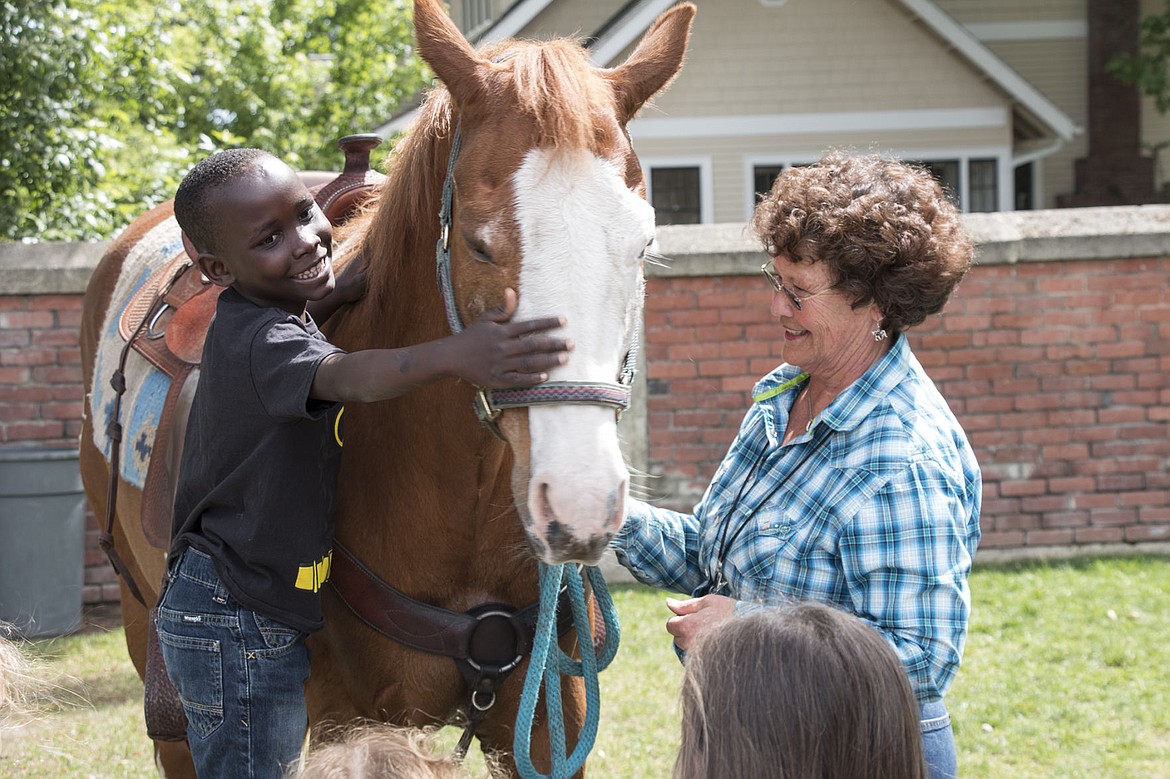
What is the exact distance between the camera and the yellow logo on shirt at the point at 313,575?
1.96 meters

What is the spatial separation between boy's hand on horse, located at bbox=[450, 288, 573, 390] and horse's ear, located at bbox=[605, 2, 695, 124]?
558 millimetres

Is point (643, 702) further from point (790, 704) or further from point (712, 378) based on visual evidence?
point (790, 704)

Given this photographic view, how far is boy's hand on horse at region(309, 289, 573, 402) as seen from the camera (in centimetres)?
163

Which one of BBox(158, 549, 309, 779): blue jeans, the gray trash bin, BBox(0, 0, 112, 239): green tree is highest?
BBox(0, 0, 112, 239): green tree

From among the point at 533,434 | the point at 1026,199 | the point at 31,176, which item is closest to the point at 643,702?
the point at 533,434

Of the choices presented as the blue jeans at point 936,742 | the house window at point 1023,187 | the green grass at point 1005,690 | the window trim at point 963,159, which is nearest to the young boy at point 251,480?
the blue jeans at point 936,742

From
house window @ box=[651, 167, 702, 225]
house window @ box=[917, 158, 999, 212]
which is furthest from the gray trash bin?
house window @ box=[917, 158, 999, 212]

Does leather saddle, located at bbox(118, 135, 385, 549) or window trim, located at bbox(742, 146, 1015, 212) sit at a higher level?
window trim, located at bbox(742, 146, 1015, 212)

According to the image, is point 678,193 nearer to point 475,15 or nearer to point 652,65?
point 475,15

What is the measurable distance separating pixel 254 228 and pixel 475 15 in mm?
14953

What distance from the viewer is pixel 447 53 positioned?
1.89 meters

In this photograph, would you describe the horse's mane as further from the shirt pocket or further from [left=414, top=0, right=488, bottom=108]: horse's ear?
the shirt pocket

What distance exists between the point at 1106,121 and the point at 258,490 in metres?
16.0

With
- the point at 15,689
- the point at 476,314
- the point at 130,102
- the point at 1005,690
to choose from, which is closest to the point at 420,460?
the point at 476,314
